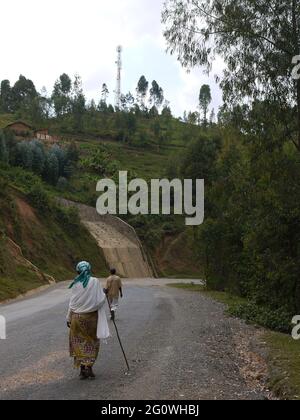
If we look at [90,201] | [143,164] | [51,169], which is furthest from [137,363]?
[143,164]

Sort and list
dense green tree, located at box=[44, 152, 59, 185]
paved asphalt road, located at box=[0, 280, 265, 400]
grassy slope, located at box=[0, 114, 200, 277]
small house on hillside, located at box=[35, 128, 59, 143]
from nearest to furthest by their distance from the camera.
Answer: paved asphalt road, located at box=[0, 280, 265, 400] → grassy slope, located at box=[0, 114, 200, 277] → dense green tree, located at box=[44, 152, 59, 185] → small house on hillside, located at box=[35, 128, 59, 143]

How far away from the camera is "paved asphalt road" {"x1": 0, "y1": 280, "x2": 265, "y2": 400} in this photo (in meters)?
9.02

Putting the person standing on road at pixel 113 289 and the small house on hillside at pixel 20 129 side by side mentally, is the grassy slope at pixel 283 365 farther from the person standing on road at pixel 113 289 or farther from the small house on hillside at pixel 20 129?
the small house on hillside at pixel 20 129

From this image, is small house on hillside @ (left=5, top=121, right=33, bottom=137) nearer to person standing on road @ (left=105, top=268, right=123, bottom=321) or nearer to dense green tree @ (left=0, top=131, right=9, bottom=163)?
dense green tree @ (left=0, top=131, right=9, bottom=163)

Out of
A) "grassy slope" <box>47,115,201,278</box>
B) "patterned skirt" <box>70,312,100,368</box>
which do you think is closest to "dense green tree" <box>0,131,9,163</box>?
"grassy slope" <box>47,115,201,278</box>

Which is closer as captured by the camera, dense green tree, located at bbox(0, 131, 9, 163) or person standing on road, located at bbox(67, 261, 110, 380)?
person standing on road, located at bbox(67, 261, 110, 380)

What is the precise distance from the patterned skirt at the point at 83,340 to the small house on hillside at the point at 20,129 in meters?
97.0

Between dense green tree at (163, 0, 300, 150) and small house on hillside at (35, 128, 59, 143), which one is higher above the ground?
small house on hillside at (35, 128, 59, 143)

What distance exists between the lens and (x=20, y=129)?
353ft

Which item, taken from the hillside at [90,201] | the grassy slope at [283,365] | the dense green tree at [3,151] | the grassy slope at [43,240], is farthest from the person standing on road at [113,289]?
the dense green tree at [3,151]

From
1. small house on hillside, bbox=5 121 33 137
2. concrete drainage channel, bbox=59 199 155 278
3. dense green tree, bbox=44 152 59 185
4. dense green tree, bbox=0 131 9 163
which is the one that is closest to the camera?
concrete drainage channel, bbox=59 199 155 278

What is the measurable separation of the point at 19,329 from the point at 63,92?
13764cm

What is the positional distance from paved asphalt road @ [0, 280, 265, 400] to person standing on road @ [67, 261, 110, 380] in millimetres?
365

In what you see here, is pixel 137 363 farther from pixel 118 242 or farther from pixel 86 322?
pixel 118 242
